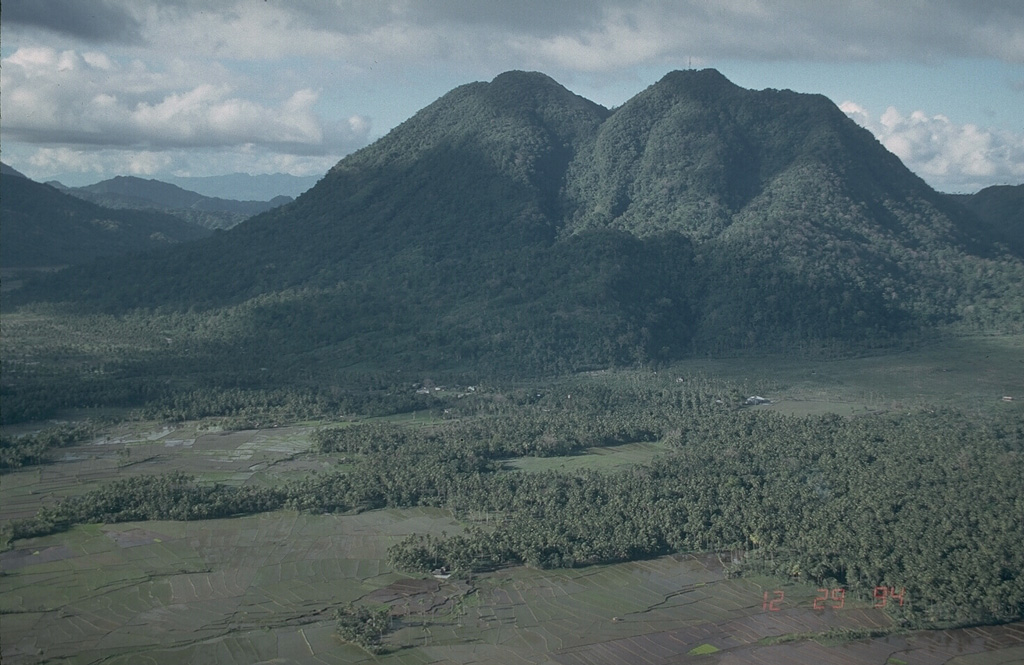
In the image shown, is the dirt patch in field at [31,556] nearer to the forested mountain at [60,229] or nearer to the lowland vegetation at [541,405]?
the lowland vegetation at [541,405]

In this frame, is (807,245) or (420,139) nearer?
(807,245)

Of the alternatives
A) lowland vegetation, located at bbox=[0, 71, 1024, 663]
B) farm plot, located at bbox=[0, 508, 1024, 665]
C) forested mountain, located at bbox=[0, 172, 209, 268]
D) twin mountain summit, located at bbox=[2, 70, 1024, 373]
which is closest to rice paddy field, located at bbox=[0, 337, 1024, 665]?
farm plot, located at bbox=[0, 508, 1024, 665]

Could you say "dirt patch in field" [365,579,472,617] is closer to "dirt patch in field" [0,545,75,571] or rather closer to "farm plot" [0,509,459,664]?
"farm plot" [0,509,459,664]

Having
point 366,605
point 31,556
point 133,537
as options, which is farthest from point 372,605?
point 31,556

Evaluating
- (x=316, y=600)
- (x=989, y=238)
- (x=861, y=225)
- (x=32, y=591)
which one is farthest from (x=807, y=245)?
(x=32, y=591)

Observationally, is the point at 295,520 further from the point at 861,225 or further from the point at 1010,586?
the point at 861,225

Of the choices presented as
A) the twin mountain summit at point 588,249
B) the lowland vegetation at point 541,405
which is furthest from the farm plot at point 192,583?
the twin mountain summit at point 588,249
